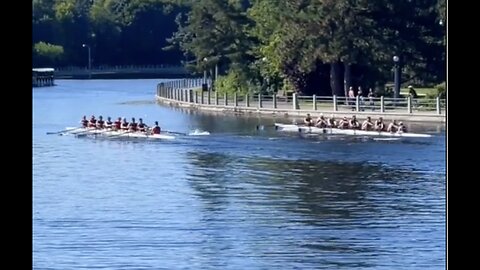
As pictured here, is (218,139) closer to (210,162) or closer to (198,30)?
(210,162)

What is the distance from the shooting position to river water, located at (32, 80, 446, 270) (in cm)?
1931

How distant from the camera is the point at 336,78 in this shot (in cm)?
5619

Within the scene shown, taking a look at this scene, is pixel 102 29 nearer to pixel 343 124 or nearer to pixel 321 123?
pixel 321 123

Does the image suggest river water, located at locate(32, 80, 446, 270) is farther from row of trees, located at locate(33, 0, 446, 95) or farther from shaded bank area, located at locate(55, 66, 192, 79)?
shaded bank area, located at locate(55, 66, 192, 79)

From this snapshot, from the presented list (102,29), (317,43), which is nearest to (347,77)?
(317,43)

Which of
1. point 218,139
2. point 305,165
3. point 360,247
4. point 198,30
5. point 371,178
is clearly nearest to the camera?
point 360,247

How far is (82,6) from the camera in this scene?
122 metres

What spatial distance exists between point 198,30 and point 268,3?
317 inches

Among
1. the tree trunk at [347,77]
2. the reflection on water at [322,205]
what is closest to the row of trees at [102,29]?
the tree trunk at [347,77]

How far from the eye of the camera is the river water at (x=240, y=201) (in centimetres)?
1931

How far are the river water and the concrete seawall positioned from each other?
2046 millimetres

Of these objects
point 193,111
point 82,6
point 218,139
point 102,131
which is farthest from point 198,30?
point 82,6

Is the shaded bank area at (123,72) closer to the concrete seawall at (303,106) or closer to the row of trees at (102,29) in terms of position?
the row of trees at (102,29)

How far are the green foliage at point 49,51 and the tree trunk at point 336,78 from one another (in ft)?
199
